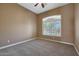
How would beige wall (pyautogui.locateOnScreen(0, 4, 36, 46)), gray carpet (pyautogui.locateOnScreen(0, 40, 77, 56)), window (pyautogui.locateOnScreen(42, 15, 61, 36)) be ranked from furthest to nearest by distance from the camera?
window (pyautogui.locateOnScreen(42, 15, 61, 36)), beige wall (pyautogui.locateOnScreen(0, 4, 36, 46)), gray carpet (pyautogui.locateOnScreen(0, 40, 77, 56))

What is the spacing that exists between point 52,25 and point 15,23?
2782 mm

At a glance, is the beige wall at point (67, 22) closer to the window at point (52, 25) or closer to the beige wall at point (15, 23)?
the window at point (52, 25)

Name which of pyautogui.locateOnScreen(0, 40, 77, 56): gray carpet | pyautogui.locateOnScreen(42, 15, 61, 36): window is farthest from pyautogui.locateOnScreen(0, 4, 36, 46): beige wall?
pyautogui.locateOnScreen(42, 15, 61, 36): window

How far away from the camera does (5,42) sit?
431cm

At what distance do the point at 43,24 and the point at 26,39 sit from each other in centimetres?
194

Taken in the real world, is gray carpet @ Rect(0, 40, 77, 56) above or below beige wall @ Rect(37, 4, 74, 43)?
below

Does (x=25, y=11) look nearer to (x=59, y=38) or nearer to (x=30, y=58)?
(x=59, y=38)

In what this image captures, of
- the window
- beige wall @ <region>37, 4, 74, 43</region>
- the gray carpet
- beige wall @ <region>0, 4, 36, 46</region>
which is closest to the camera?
the gray carpet

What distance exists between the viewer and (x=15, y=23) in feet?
16.3

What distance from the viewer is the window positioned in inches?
234

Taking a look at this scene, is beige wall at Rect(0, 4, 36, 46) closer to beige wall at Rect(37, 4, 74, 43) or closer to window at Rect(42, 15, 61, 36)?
window at Rect(42, 15, 61, 36)

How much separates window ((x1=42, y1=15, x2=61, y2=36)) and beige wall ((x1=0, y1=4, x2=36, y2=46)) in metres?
0.95

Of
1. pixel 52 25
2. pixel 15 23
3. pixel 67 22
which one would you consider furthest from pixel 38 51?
pixel 52 25

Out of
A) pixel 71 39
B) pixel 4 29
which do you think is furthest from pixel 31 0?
pixel 71 39
